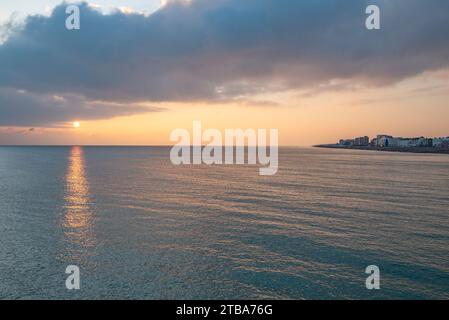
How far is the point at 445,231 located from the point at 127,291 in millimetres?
31129

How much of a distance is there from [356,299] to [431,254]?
10.9m

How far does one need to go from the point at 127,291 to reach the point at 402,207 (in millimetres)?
39627

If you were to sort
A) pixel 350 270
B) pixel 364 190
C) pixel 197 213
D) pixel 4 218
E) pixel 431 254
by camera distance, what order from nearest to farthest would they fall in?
pixel 350 270 < pixel 431 254 < pixel 4 218 < pixel 197 213 < pixel 364 190

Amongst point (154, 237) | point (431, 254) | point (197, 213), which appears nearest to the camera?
point (431, 254)

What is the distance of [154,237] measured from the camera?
31.2m

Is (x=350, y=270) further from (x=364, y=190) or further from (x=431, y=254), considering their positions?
(x=364, y=190)

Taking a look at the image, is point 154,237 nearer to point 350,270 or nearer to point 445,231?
point 350,270
